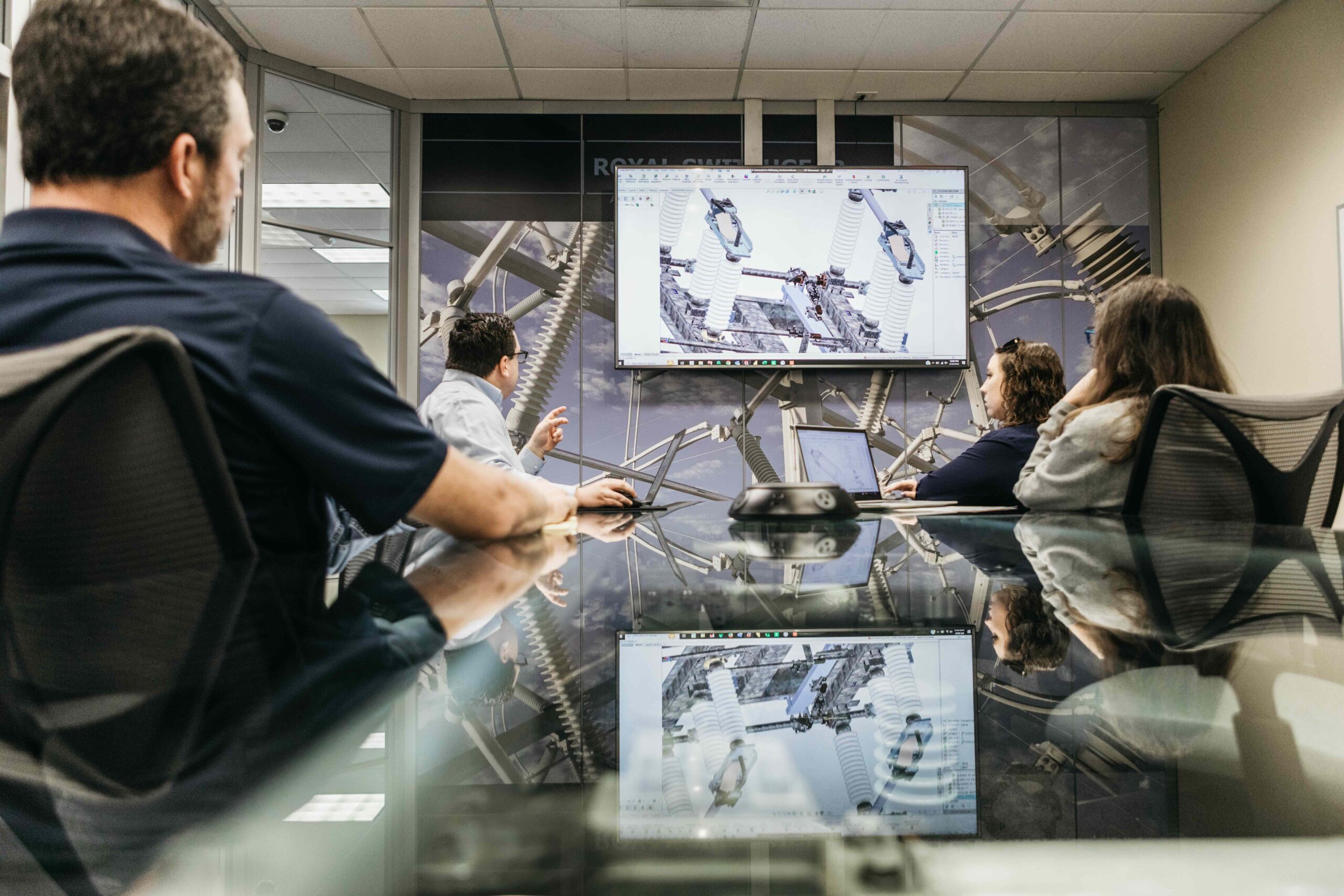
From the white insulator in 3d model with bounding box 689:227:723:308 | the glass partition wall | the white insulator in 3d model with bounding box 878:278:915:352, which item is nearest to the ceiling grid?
the glass partition wall

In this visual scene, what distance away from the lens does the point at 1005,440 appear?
2.43m

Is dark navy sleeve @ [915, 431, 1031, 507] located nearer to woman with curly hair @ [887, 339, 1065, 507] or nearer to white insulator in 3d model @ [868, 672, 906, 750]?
woman with curly hair @ [887, 339, 1065, 507]

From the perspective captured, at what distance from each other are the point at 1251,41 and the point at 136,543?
189 inches

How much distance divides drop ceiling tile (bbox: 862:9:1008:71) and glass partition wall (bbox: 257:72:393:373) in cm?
265

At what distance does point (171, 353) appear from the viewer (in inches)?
19.2

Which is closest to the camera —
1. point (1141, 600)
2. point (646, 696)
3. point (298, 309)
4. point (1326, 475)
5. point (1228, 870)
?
point (1228, 870)

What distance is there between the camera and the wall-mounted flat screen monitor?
405 cm

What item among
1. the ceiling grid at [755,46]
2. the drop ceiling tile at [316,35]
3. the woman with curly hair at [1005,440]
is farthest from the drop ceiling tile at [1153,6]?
the drop ceiling tile at [316,35]

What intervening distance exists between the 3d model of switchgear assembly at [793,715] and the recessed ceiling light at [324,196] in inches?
159

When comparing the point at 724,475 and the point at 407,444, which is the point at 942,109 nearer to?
the point at 724,475

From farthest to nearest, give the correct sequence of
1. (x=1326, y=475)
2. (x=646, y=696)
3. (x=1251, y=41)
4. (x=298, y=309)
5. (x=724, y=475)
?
(x=724, y=475), (x=1251, y=41), (x=1326, y=475), (x=298, y=309), (x=646, y=696)

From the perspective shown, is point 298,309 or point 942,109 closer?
point 298,309

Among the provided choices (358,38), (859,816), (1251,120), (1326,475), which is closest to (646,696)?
(859,816)

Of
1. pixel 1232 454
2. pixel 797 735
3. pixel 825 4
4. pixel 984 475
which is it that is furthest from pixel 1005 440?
pixel 797 735
